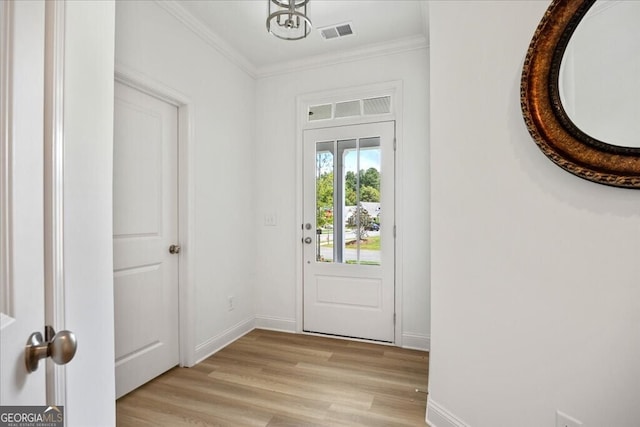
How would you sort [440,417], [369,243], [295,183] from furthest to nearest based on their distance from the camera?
1. [295,183]
2. [369,243]
3. [440,417]

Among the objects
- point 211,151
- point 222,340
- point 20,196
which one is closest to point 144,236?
point 211,151

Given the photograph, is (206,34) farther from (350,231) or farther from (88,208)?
(88,208)

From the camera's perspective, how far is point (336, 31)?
108 inches

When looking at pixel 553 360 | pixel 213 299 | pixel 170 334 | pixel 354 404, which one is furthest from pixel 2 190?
pixel 213 299

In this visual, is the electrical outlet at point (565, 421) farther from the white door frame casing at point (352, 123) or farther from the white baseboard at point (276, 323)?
the white baseboard at point (276, 323)

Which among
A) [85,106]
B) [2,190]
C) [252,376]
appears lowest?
[252,376]

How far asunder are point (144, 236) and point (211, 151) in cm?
90

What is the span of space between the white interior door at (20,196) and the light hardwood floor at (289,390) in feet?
5.20

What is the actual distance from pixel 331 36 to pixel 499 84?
69.8 inches

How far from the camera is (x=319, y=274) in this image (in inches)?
127

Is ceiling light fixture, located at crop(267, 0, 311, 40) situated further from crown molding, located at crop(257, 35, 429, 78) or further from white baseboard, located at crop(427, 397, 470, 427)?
white baseboard, located at crop(427, 397, 470, 427)

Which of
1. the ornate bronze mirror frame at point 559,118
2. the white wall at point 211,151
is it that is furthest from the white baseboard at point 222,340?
the ornate bronze mirror frame at point 559,118

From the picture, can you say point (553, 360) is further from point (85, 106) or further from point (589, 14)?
point (85, 106)

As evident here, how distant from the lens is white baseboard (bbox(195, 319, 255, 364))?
2639mm
